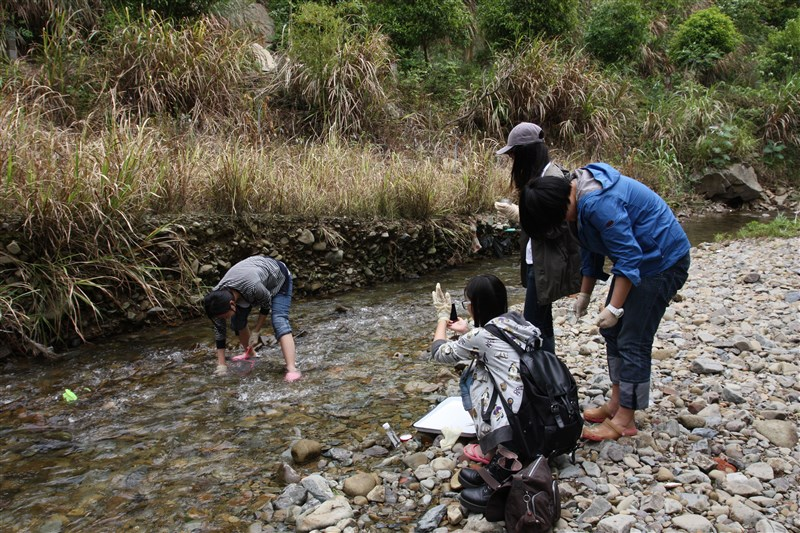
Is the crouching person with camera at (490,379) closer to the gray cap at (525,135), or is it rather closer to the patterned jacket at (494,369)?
the patterned jacket at (494,369)

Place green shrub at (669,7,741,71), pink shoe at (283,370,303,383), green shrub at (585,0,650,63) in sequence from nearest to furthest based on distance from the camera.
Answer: pink shoe at (283,370,303,383) → green shrub at (585,0,650,63) → green shrub at (669,7,741,71)

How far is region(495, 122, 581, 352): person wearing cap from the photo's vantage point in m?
2.73

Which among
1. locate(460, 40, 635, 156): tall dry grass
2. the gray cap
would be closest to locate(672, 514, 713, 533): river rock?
the gray cap

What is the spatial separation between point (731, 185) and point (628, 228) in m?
12.2

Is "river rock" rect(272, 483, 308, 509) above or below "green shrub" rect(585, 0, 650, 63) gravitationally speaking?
below

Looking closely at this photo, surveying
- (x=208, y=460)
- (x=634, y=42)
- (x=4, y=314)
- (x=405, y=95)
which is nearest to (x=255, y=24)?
(x=405, y=95)

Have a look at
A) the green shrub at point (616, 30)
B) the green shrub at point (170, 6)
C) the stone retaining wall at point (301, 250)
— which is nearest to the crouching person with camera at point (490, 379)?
the stone retaining wall at point (301, 250)

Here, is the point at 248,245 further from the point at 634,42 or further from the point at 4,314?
the point at 634,42

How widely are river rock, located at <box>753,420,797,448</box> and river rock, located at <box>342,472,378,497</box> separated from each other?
1.83 metres

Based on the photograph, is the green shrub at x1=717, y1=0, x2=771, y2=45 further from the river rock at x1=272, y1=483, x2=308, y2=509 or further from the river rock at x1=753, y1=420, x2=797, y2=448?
the river rock at x1=272, y1=483, x2=308, y2=509

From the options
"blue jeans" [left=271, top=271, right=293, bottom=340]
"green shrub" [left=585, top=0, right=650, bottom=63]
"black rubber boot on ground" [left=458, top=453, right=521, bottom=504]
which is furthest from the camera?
"green shrub" [left=585, top=0, right=650, bottom=63]

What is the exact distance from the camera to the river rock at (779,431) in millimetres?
2545

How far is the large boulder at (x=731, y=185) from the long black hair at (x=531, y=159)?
11617 mm

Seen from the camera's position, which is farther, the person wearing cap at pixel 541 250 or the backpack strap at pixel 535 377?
the person wearing cap at pixel 541 250
